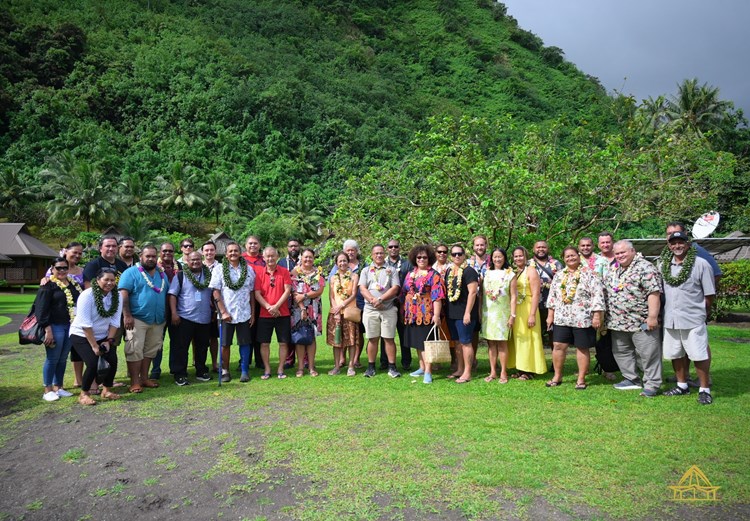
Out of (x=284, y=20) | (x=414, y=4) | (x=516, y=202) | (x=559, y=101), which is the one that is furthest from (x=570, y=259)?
(x=414, y=4)

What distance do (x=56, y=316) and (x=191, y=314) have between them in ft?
4.99

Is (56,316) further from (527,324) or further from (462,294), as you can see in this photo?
(527,324)

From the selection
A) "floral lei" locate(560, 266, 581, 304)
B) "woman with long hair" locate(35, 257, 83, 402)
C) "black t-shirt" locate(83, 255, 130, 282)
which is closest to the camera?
"woman with long hair" locate(35, 257, 83, 402)

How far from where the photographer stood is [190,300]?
6918 mm

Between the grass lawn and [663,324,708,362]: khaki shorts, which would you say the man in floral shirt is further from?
the grass lawn

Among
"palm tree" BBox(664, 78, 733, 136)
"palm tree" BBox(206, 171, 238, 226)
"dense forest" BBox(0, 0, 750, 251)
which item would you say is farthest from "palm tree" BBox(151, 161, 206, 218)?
A: "palm tree" BBox(664, 78, 733, 136)

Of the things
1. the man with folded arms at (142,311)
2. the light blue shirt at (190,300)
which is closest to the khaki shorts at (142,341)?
the man with folded arms at (142,311)

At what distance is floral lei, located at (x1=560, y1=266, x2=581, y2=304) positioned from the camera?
6230 millimetres

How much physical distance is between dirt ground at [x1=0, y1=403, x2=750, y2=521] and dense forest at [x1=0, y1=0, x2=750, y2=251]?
5.59 meters

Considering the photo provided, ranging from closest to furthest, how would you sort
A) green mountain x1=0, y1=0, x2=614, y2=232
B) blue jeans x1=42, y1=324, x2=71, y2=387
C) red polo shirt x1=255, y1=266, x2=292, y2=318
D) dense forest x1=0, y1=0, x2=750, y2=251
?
Result: blue jeans x1=42, y1=324, x2=71, y2=387
red polo shirt x1=255, y1=266, x2=292, y2=318
dense forest x1=0, y1=0, x2=750, y2=251
green mountain x1=0, y1=0, x2=614, y2=232

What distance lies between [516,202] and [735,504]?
5.96 m

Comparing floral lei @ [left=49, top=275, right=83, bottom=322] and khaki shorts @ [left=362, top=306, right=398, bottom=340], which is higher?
floral lei @ [left=49, top=275, right=83, bottom=322]

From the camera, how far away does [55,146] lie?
47188 mm

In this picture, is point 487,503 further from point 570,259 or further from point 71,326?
point 71,326
